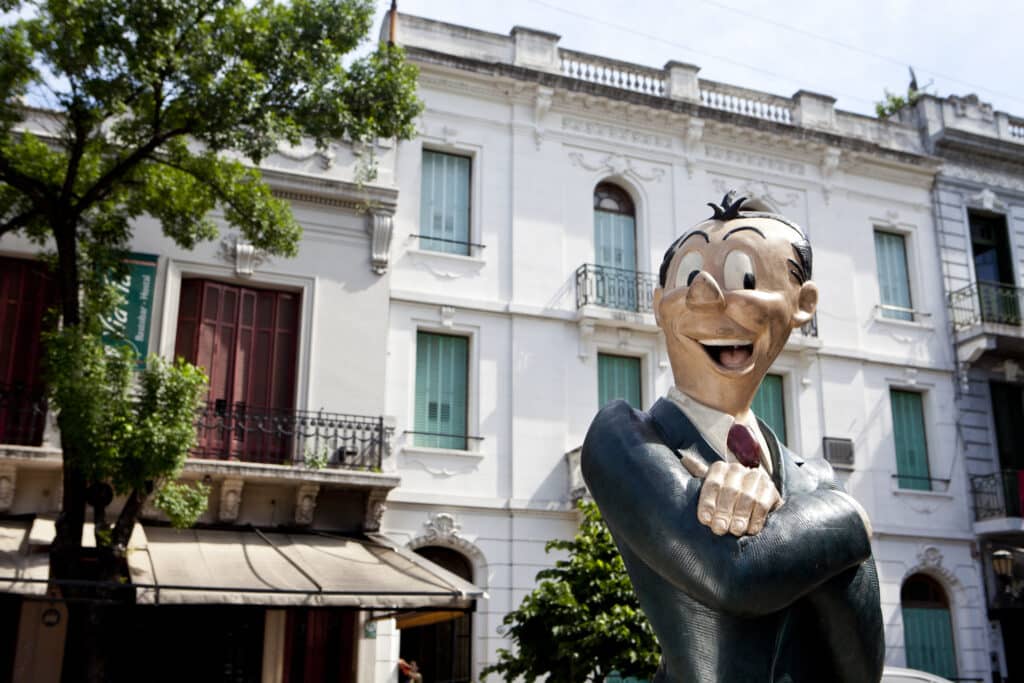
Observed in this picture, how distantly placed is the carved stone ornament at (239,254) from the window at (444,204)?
263 cm

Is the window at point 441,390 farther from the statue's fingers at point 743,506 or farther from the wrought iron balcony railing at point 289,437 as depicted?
the statue's fingers at point 743,506

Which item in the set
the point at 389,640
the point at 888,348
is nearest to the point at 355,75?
the point at 389,640

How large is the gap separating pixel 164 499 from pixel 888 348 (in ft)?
42.5

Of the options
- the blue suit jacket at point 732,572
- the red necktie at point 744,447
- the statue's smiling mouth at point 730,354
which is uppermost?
the statue's smiling mouth at point 730,354

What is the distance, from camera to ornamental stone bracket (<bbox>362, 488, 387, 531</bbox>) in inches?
540

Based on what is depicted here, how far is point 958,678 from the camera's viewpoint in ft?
54.5

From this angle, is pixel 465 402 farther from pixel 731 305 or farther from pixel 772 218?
pixel 731 305

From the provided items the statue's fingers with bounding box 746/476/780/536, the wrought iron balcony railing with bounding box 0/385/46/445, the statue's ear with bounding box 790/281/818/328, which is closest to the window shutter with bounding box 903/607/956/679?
the wrought iron balcony railing with bounding box 0/385/46/445

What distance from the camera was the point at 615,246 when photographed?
1708 cm

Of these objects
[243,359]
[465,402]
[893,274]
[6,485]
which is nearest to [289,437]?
[243,359]

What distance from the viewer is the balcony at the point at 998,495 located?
1745cm

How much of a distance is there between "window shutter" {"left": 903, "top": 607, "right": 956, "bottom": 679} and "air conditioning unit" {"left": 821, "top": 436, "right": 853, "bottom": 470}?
97.8 inches

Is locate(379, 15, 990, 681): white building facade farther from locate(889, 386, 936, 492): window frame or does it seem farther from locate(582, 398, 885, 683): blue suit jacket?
locate(582, 398, 885, 683): blue suit jacket

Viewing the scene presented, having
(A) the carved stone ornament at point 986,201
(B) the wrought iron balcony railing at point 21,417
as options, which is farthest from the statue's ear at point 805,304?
(A) the carved stone ornament at point 986,201
